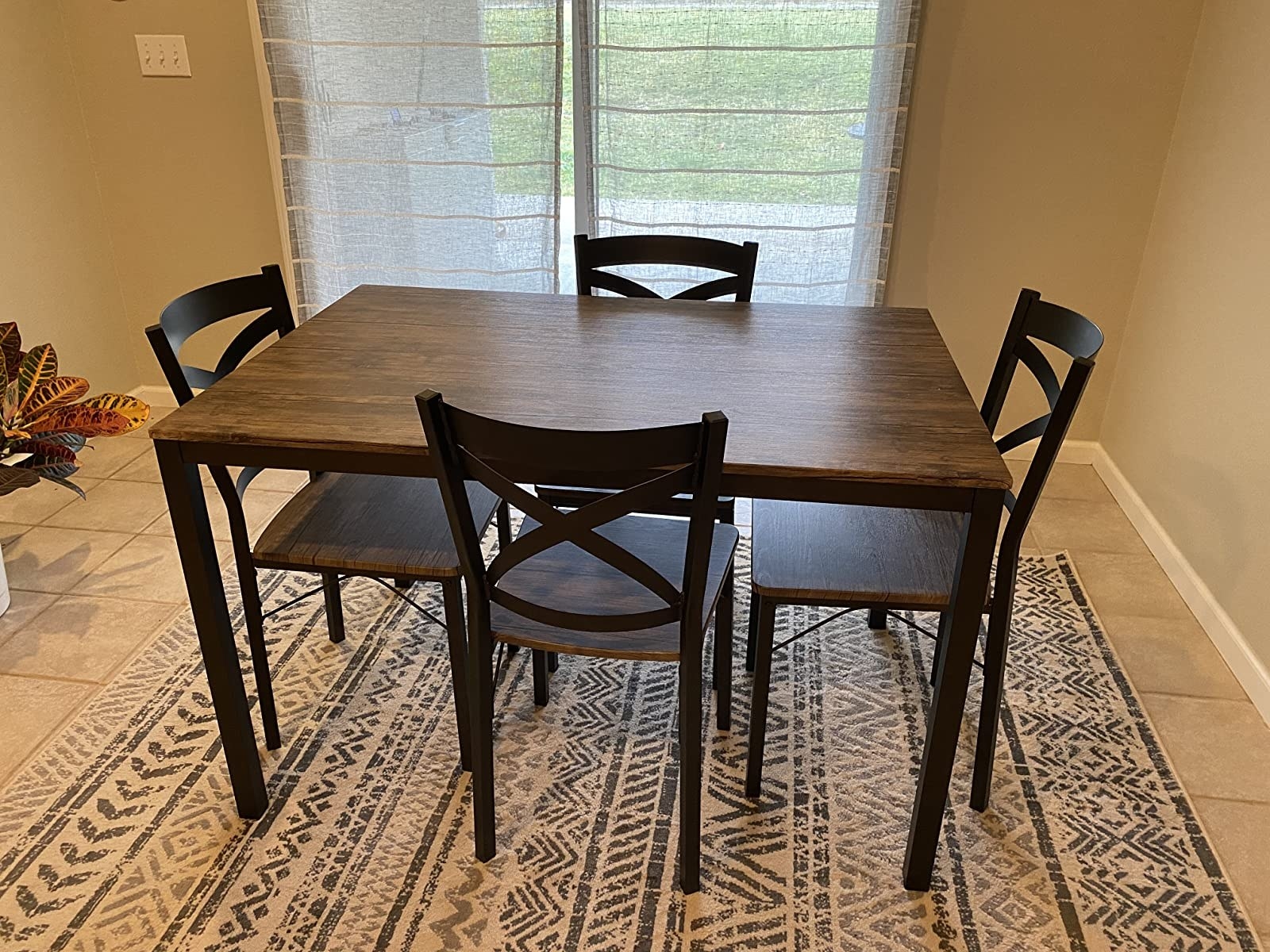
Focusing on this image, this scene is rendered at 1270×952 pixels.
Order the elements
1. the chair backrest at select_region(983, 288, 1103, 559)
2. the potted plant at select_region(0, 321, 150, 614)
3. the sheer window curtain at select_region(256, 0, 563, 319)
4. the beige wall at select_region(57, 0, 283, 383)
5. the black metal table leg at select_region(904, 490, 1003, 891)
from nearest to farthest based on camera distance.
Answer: the black metal table leg at select_region(904, 490, 1003, 891) → the chair backrest at select_region(983, 288, 1103, 559) → the potted plant at select_region(0, 321, 150, 614) → the sheer window curtain at select_region(256, 0, 563, 319) → the beige wall at select_region(57, 0, 283, 383)

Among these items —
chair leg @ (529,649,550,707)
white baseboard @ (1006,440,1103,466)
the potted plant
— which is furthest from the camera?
white baseboard @ (1006,440,1103,466)

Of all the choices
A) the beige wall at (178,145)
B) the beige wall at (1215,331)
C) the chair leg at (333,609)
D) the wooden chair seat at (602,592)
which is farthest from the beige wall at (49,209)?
the beige wall at (1215,331)

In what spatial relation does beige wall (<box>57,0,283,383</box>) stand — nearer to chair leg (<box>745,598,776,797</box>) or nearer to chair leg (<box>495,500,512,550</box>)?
chair leg (<box>495,500,512,550</box>)

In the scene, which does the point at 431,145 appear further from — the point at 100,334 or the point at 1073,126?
the point at 1073,126

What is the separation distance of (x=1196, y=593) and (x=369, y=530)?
1943 millimetres

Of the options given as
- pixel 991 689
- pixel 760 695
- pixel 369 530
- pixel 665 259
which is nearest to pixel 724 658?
pixel 760 695

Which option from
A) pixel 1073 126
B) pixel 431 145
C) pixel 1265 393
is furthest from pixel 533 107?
pixel 1265 393

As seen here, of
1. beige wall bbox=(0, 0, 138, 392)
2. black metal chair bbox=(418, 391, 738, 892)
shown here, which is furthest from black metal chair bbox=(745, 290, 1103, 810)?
beige wall bbox=(0, 0, 138, 392)

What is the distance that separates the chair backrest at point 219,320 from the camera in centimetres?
158

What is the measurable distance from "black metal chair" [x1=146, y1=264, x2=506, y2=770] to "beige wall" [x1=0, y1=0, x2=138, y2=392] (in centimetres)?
141

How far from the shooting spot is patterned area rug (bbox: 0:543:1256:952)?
56.6 inches

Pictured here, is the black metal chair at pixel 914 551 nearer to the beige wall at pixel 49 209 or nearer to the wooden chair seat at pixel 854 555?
the wooden chair seat at pixel 854 555

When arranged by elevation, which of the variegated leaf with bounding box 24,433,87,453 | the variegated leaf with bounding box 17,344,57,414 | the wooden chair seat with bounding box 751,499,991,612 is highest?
the variegated leaf with bounding box 17,344,57,414

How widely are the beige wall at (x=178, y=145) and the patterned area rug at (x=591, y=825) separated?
1.54 meters
